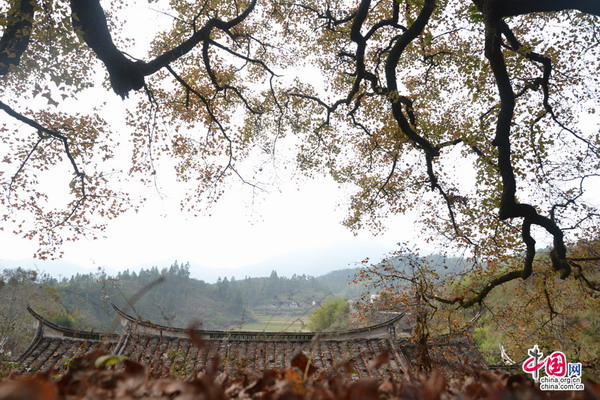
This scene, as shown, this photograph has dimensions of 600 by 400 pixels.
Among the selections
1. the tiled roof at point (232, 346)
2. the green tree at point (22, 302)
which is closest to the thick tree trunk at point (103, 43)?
the tiled roof at point (232, 346)

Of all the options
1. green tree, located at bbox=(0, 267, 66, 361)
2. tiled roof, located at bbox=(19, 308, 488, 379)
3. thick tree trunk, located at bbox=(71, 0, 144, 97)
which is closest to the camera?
thick tree trunk, located at bbox=(71, 0, 144, 97)

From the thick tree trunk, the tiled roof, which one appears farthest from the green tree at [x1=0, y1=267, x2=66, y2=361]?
the thick tree trunk

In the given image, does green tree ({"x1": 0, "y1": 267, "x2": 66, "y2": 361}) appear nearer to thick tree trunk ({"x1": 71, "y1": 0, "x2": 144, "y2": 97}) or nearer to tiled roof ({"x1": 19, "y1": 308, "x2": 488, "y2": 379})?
tiled roof ({"x1": 19, "y1": 308, "x2": 488, "y2": 379})

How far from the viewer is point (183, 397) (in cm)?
87

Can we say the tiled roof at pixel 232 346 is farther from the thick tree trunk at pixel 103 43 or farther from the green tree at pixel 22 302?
the green tree at pixel 22 302

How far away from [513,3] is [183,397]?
513 cm

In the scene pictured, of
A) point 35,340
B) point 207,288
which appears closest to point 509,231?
point 35,340

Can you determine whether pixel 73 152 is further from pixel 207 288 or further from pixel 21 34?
pixel 207 288

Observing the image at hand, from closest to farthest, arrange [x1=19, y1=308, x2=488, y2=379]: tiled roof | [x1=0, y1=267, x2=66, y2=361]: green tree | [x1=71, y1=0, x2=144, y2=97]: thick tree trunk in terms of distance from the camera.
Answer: [x1=71, y1=0, x2=144, y2=97]: thick tree trunk
[x1=19, y1=308, x2=488, y2=379]: tiled roof
[x1=0, y1=267, x2=66, y2=361]: green tree

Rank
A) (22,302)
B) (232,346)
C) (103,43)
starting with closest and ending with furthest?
(103,43) → (232,346) → (22,302)

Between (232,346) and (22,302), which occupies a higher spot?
(232,346)

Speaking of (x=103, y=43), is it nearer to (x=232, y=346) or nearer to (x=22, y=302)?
(x=232, y=346)

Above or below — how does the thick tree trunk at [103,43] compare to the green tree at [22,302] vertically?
above

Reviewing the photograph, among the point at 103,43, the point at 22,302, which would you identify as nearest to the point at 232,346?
the point at 103,43
